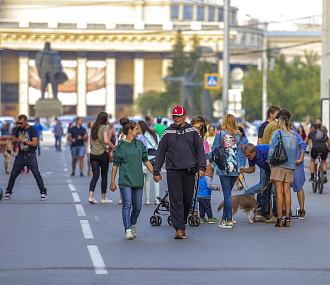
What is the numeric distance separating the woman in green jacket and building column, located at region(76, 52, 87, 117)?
103976mm

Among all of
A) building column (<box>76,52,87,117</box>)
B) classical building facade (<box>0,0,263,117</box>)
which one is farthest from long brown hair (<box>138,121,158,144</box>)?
building column (<box>76,52,87,117</box>)

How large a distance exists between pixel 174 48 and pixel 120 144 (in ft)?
299

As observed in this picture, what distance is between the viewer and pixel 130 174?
11680mm

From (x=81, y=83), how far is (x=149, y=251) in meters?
108

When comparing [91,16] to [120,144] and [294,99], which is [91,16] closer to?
[294,99]

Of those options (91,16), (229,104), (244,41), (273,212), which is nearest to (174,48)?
(91,16)

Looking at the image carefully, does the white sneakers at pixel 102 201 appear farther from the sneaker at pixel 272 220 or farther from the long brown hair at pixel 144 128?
the sneaker at pixel 272 220

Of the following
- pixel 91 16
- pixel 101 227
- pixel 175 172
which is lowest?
pixel 101 227

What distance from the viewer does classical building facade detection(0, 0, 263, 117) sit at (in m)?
111

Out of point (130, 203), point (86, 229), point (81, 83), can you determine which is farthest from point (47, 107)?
point (81, 83)

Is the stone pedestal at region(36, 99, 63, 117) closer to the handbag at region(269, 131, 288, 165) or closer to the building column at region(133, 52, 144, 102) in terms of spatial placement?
the handbag at region(269, 131, 288, 165)

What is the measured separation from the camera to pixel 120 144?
11.9 metres

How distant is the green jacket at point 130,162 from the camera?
11680mm

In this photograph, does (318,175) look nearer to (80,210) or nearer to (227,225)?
(80,210)
